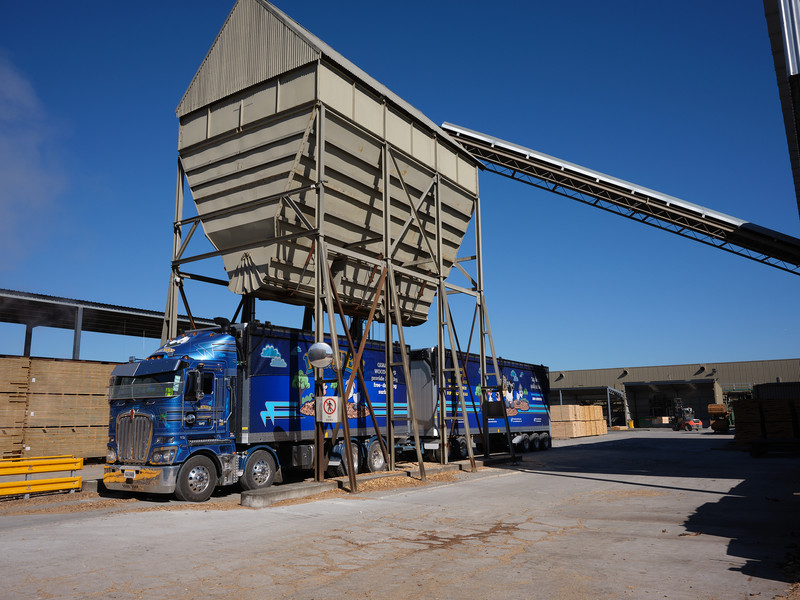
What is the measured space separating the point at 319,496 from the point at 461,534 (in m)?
4.74

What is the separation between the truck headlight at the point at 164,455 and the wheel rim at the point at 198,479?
584mm

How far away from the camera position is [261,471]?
14.1 m

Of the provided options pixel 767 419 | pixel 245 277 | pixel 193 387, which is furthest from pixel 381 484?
pixel 767 419

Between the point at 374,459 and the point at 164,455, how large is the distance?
6478 mm

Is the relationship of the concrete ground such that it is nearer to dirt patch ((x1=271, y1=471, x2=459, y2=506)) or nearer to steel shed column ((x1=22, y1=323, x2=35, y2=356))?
dirt patch ((x1=271, y1=471, x2=459, y2=506))

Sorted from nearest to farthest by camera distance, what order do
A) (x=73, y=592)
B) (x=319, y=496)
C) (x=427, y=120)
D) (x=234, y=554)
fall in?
(x=73, y=592)
(x=234, y=554)
(x=319, y=496)
(x=427, y=120)

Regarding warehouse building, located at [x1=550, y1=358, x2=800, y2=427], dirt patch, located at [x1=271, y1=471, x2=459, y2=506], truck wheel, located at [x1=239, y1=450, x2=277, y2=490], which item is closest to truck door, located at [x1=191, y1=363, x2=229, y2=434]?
truck wheel, located at [x1=239, y1=450, x2=277, y2=490]

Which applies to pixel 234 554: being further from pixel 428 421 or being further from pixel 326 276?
pixel 428 421

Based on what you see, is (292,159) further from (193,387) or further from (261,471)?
(261,471)

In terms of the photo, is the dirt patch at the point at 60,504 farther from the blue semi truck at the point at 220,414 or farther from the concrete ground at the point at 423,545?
the blue semi truck at the point at 220,414

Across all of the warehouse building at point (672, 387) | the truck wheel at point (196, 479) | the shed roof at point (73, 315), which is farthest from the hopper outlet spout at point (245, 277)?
the warehouse building at point (672, 387)

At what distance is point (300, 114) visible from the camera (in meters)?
15.0

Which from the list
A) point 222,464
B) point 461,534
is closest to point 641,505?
point 461,534

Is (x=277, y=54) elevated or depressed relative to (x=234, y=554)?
elevated
